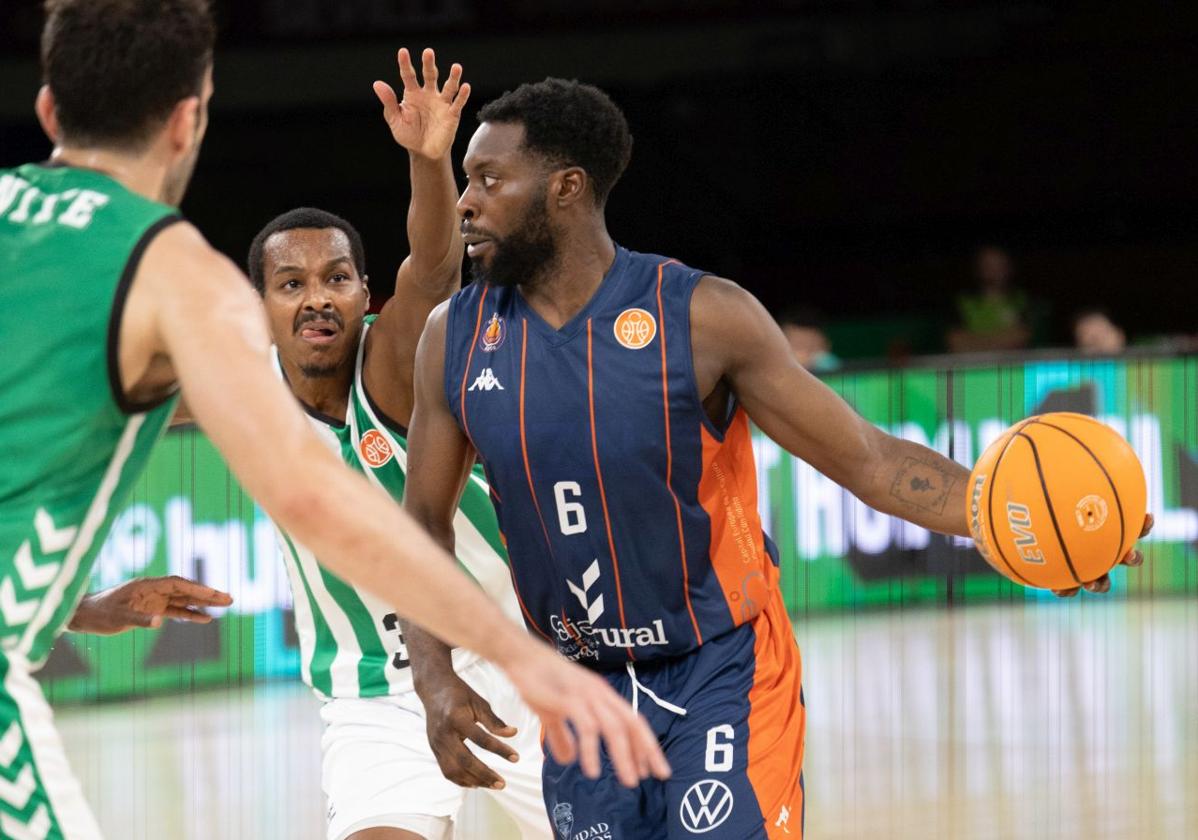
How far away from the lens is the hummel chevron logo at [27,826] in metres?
2.49

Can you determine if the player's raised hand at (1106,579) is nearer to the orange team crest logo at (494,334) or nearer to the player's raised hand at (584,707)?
the orange team crest logo at (494,334)

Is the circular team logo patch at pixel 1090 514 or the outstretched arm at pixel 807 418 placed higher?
the outstretched arm at pixel 807 418

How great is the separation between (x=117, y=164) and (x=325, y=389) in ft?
7.23

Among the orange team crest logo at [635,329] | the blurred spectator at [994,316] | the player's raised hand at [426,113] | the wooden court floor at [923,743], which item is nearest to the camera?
the orange team crest logo at [635,329]

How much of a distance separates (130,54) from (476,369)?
52.5 inches

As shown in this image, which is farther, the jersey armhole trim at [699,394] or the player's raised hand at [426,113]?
the player's raised hand at [426,113]

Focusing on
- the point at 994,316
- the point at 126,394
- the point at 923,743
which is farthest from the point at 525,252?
the point at 994,316

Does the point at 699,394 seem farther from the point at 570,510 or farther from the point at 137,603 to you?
the point at 137,603

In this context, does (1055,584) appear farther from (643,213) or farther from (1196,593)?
(643,213)

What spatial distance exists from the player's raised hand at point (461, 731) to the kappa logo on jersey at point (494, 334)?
69 centimetres

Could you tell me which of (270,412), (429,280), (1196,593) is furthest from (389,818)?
(1196,593)

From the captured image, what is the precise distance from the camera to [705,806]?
356cm

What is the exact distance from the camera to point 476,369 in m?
3.74

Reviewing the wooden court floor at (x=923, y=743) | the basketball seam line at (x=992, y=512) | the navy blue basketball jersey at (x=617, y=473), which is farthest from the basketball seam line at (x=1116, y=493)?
the wooden court floor at (x=923, y=743)
